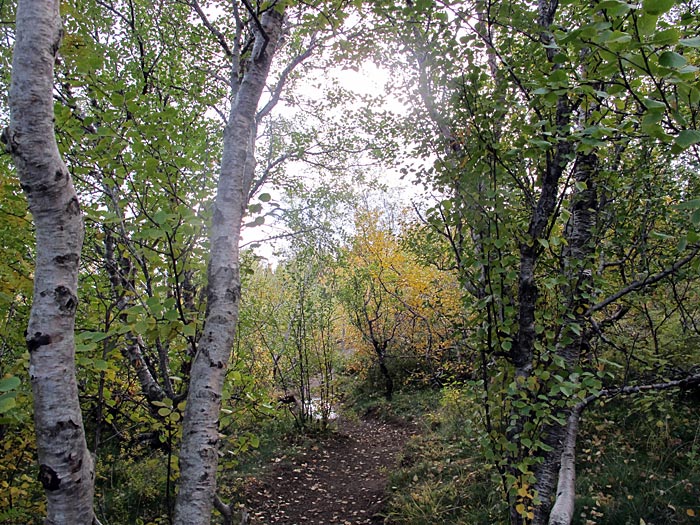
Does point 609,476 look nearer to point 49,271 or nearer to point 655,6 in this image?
point 655,6

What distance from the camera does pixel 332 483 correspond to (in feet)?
21.0

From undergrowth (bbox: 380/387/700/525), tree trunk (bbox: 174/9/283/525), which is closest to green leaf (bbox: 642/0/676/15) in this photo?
tree trunk (bbox: 174/9/283/525)

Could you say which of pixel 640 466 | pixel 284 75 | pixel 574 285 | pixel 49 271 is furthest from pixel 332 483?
pixel 49 271

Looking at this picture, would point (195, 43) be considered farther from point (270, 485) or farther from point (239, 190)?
point (270, 485)

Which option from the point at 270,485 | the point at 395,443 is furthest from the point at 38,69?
the point at 395,443

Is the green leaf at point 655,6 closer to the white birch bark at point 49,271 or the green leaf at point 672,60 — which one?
the green leaf at point 672,60

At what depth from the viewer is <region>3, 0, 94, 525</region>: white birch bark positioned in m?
1.11

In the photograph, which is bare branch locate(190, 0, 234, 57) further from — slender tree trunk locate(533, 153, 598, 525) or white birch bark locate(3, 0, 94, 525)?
slender tree trunk locate(533, 153, 598, 525)

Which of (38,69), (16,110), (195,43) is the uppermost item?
(195,43)

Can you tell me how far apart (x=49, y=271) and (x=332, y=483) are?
20.8 feet

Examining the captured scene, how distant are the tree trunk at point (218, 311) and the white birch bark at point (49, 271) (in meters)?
0.40

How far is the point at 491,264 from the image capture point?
7.69 feet

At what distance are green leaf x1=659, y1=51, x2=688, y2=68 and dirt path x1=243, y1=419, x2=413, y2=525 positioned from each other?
5.53m

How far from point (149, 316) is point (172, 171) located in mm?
744
